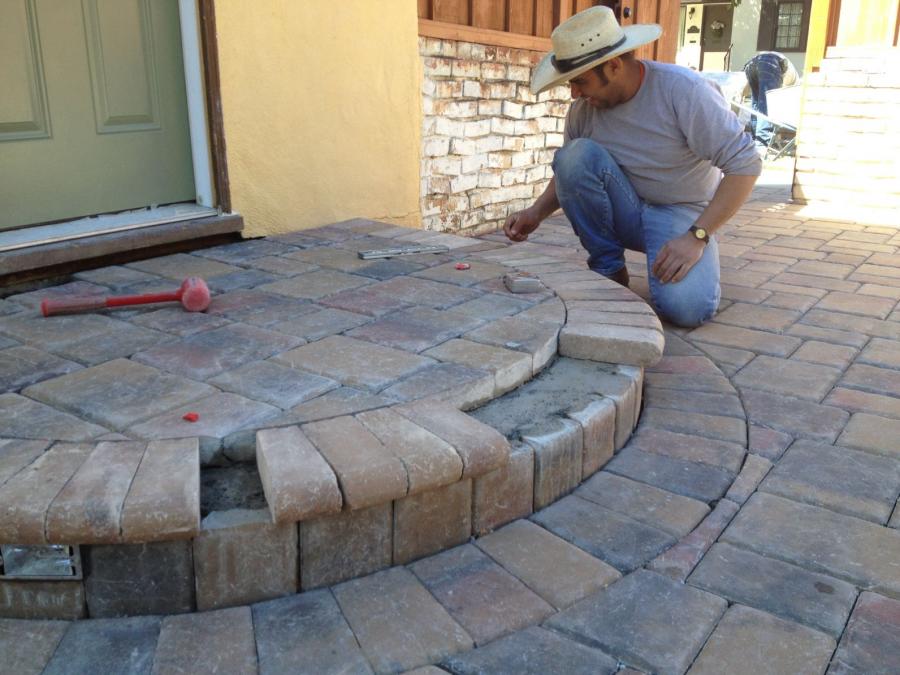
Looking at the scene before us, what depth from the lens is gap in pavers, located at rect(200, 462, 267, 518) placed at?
5.33ft

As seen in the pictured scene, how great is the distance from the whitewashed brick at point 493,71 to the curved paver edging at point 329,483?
3.21 meters

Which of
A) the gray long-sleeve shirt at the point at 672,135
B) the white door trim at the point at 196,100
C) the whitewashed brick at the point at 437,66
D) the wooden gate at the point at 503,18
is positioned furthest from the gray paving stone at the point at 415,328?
the wooden gate at the point at 503,18

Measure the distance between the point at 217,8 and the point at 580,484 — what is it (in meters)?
2.47

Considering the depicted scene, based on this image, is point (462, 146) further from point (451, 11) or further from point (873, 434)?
point (873, 434)

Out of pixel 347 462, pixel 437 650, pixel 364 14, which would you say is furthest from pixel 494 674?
pixel 364 14

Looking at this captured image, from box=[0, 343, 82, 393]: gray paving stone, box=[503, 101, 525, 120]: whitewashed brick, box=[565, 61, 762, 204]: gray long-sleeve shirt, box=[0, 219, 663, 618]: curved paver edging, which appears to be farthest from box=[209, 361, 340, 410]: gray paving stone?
box=[503, 101, 525, 120]: whitewashed brick

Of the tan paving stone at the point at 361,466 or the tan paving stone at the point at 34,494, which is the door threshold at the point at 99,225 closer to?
the tan paving stone at the point at 34,494

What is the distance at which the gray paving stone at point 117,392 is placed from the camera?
72.4 inches

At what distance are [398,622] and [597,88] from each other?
7.24ft

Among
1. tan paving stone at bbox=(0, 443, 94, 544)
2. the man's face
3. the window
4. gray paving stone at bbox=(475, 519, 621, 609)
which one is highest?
the window

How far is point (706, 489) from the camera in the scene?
6.47ft

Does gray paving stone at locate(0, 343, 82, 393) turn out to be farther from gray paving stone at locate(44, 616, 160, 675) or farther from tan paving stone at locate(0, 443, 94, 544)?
gray paving stone at locate(44, 616, 160, 675)

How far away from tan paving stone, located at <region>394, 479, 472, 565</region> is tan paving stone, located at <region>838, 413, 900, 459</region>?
115cm

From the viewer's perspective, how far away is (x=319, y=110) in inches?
152
